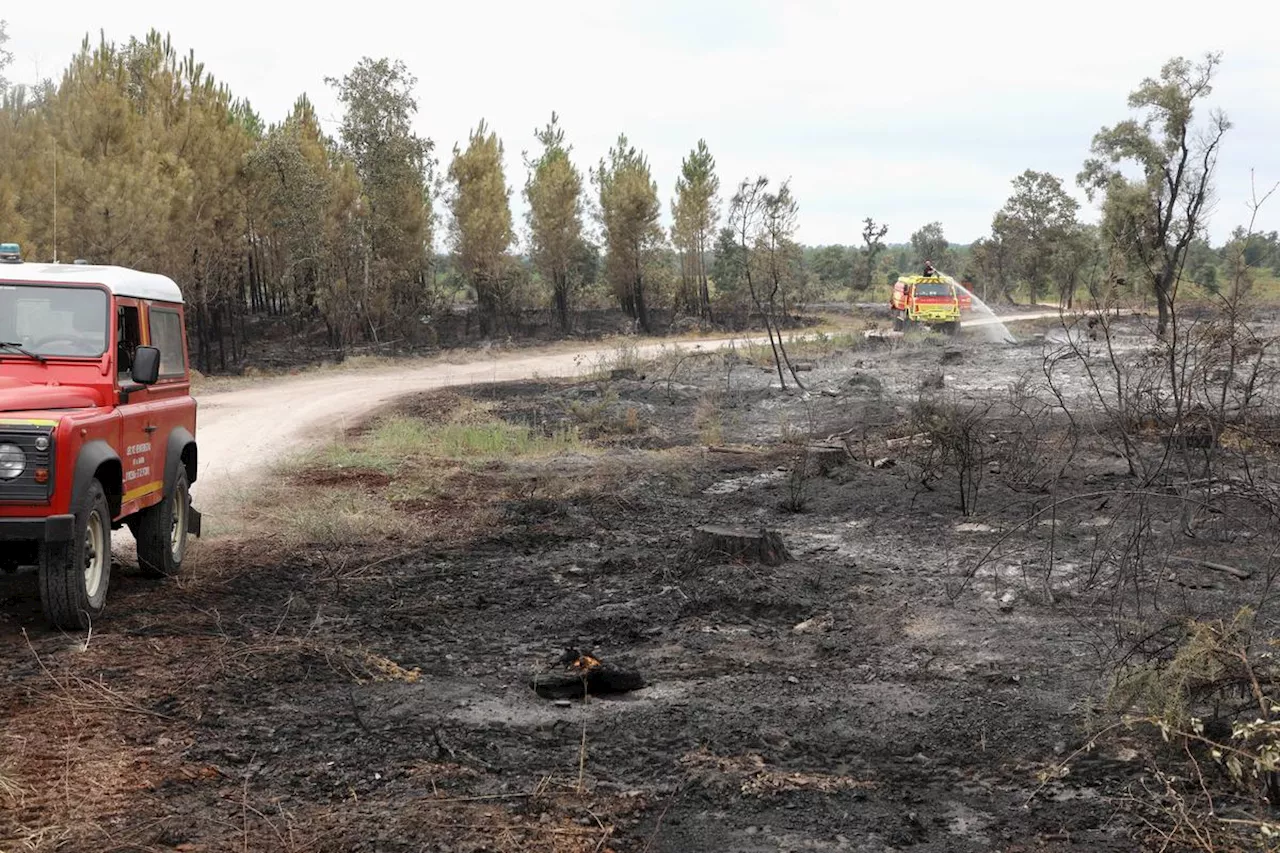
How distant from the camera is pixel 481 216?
43.2 meters

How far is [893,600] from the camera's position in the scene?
333 inches

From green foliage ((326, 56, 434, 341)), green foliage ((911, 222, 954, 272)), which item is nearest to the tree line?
green foliage ((326, 56, 434, 341))

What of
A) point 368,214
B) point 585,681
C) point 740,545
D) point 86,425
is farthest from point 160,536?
point 368,214

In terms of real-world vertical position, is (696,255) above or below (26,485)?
above

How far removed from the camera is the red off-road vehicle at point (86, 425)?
6293 mm

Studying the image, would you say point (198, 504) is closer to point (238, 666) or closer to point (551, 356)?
point (238, 666)

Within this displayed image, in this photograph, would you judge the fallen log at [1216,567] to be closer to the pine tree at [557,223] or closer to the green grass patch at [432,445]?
the green grass patch at [432,445]

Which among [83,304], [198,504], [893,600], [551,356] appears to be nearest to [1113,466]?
A: [893,600]

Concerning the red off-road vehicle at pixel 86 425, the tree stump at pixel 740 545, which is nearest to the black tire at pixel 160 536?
the red off-road vehicle at pixel 86 425

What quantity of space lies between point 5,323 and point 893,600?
6.32 m

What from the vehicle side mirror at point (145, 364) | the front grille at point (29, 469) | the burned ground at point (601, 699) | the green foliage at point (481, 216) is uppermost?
the green foliage at point (481, 216)

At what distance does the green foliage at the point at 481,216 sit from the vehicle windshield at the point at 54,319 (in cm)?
3653

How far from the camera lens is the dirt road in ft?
47.3

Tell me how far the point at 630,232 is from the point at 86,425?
43.6 metres
